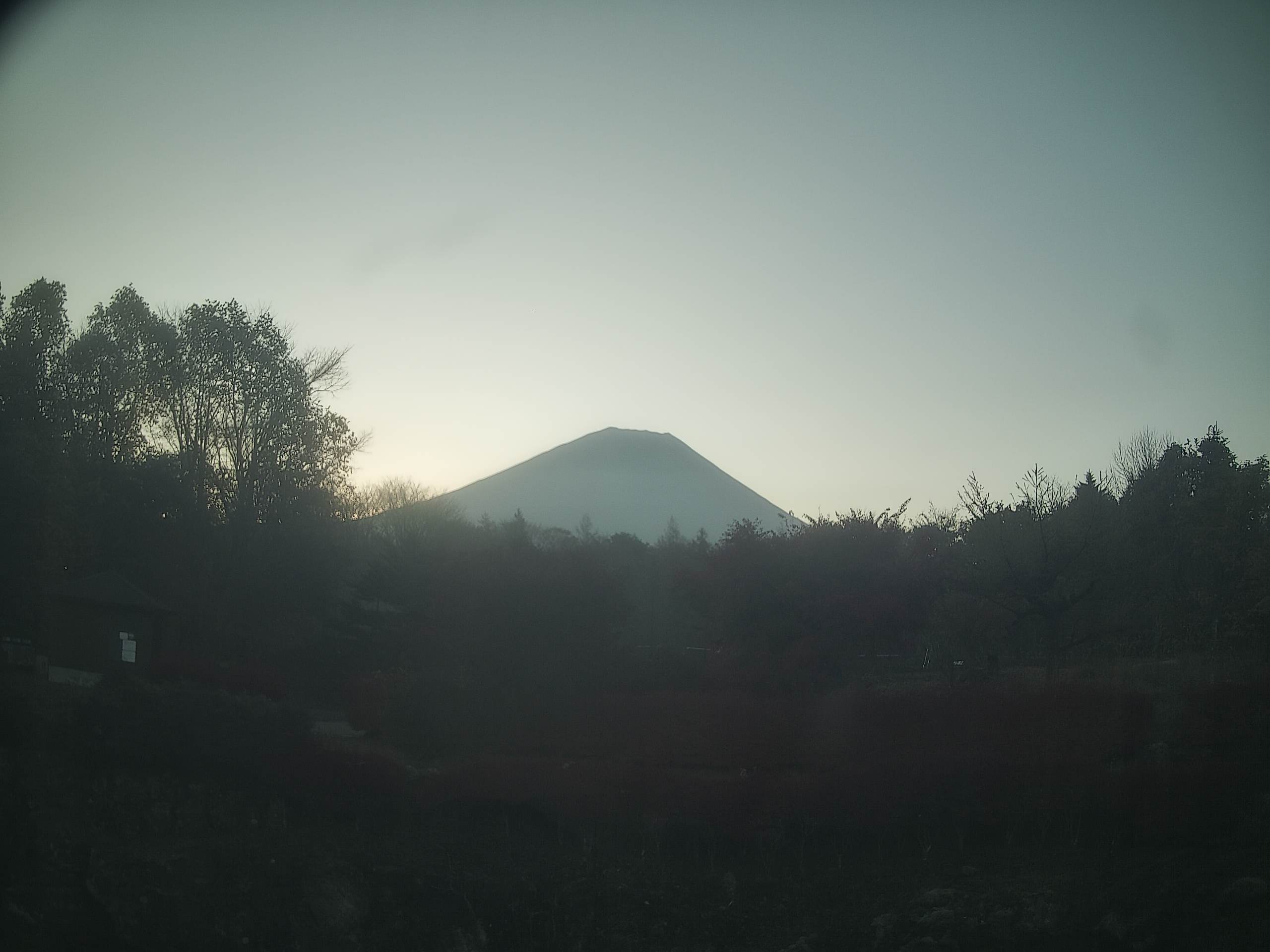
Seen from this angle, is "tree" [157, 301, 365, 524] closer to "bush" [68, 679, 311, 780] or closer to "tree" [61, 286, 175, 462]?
"tree" [61, 286, 175, 462]

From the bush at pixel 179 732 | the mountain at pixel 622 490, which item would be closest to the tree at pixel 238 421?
the bush at pixel 179 732

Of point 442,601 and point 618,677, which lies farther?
point 442,601

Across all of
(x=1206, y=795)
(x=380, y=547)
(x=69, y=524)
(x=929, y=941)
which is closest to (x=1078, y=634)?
(x=1206, y=795)

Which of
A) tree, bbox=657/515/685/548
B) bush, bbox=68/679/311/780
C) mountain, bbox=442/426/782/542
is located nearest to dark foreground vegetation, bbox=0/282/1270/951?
bush, bbox=68/679/311/780

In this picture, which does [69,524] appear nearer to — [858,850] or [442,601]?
[442,601]

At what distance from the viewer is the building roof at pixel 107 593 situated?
73.2 feet

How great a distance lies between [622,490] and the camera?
109500mm

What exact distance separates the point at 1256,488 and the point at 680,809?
A: 69.0 ft

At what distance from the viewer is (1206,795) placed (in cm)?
1262

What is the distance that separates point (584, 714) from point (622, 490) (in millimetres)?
87789

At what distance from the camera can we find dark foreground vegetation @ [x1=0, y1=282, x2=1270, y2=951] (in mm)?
12344

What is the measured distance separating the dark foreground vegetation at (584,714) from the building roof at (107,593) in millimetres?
825

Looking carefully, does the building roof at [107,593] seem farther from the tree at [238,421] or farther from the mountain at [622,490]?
the mountain at [622,490]

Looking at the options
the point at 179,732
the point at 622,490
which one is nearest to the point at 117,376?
the point at 179,732
